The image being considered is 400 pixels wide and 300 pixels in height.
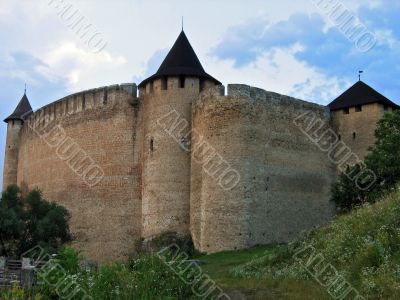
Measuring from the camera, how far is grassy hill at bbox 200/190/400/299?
11.8 metres

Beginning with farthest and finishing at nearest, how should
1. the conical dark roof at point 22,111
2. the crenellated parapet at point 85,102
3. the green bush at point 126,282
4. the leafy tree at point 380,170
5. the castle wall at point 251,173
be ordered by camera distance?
the conical dark roof at point 22,111 → the crenellated parapet at point 85,102 → the castle wall at point 251,173 → the leafy tree at point 380,170 → the green bush at point 126,282

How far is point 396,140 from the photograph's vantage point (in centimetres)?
2155

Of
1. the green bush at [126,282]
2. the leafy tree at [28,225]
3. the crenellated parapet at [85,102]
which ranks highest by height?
the crenellated parapet at [85,102]

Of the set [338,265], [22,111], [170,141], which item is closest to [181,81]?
[170,141]

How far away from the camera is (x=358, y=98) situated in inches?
1102

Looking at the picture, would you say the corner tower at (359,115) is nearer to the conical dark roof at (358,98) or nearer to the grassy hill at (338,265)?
the conical dark roof at (358,98)

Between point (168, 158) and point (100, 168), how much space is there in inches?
168

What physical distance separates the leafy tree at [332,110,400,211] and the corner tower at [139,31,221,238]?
20.3 ft

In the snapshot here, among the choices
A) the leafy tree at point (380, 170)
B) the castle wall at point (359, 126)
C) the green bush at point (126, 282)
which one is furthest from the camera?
the castle wall at point (359, 126)

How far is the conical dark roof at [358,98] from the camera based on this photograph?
2753 centimetres

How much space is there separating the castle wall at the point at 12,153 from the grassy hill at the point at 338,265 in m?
24.5

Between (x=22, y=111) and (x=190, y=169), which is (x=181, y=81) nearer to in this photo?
(x=190, y=169)

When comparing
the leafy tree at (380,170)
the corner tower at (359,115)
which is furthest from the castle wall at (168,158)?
the corner tower at (359,115)

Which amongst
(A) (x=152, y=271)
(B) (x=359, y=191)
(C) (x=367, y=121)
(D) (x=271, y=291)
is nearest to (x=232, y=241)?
(B) (x=359, y=191)
